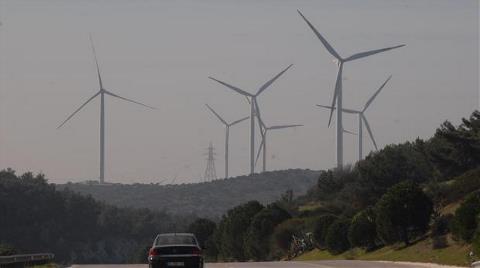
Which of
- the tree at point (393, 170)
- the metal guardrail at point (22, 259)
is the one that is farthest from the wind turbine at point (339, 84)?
the metal guardrail at point (22, 259)

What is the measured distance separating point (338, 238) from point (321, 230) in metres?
8.02

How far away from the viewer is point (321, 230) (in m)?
89.8

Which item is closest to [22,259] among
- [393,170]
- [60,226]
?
[393,170]

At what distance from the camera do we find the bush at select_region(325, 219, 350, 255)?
81562 millimetres

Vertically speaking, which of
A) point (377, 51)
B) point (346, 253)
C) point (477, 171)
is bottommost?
point (346, 253)

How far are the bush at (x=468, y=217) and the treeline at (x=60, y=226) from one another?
10659 centimetres

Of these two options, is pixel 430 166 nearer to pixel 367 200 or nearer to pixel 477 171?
pixel 367 200

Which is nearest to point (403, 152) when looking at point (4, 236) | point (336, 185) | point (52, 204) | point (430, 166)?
point (430, 166)

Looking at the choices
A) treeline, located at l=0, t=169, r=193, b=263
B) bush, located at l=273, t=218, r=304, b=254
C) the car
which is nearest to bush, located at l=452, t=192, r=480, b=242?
the car

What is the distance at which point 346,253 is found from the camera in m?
79.9

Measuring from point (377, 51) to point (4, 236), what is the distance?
68752mm

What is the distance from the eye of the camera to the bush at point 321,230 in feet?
292

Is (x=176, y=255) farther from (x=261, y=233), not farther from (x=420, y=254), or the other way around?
(x=261, y=233)

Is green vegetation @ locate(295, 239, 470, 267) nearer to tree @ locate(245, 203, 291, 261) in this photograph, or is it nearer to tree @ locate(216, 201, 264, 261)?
tree @ locate(245, 203, 291, 261)
